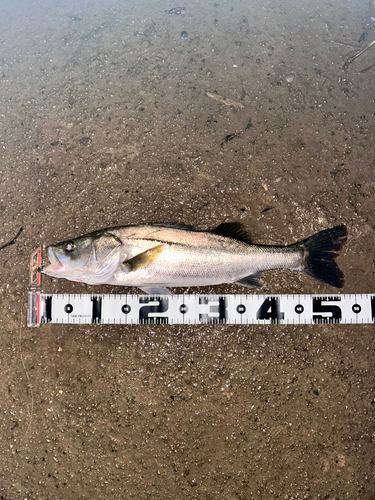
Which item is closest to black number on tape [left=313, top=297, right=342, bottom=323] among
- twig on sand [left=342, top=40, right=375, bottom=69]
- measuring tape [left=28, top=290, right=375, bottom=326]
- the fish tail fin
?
measuring tape [left=28, top=290, right=375, bottom=326]

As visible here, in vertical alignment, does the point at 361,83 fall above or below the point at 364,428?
above

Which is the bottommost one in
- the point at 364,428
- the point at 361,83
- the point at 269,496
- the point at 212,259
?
the point at 269,496

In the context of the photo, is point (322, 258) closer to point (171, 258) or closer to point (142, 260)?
point (171, 258)

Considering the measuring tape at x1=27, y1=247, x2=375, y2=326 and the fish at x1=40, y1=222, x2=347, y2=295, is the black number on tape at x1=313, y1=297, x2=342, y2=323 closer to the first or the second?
the measuring tape at x1=27, y1=247, x2=375, y2=326

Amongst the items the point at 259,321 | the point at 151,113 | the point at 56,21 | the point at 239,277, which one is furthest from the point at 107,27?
the point at 259,321

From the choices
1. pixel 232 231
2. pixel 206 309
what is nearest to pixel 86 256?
pixel 206 309

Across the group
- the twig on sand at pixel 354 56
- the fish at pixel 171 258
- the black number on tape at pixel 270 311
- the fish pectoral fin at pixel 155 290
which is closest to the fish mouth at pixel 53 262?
the fish at pixel 171 258

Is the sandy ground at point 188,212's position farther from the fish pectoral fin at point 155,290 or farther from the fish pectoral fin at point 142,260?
the fish pectoral fin at point 142,260

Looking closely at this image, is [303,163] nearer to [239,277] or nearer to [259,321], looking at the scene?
[239,277]
